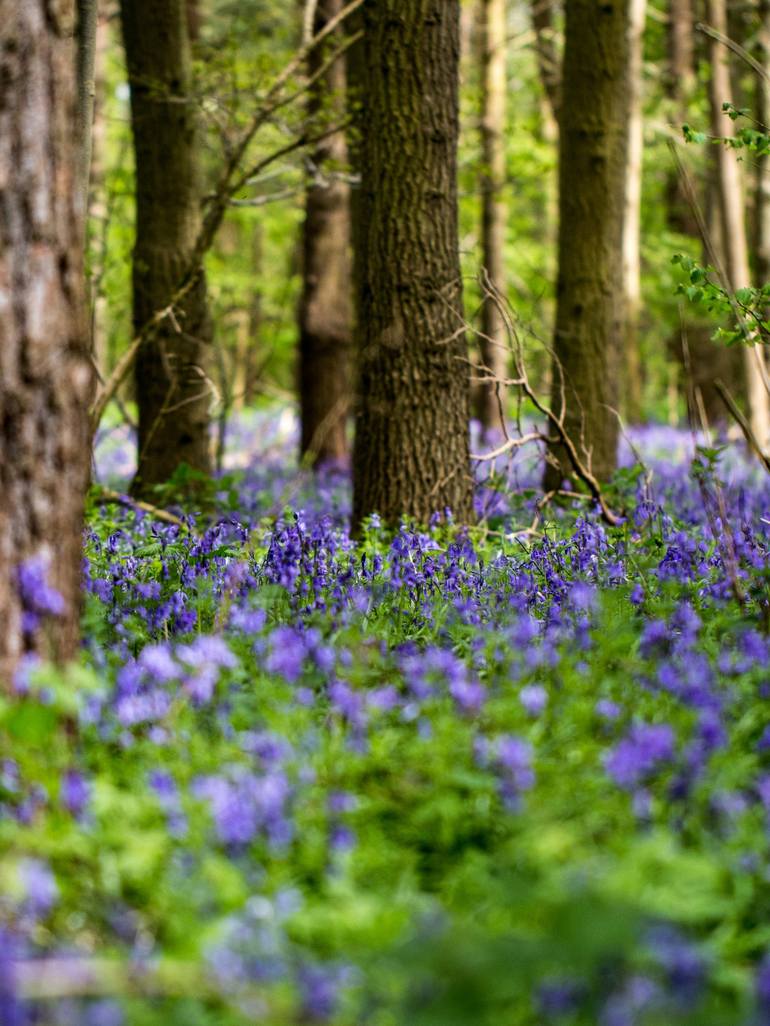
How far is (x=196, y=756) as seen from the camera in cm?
286

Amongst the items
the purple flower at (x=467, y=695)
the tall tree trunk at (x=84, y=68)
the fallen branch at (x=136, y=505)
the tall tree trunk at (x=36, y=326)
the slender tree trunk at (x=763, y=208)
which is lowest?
the purple flower at (x=467, y=695)

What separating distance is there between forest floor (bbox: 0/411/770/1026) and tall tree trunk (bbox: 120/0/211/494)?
4231mm

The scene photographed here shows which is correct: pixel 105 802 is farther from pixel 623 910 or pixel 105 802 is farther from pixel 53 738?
pixel 623 910

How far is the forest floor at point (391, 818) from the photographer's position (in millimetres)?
2053

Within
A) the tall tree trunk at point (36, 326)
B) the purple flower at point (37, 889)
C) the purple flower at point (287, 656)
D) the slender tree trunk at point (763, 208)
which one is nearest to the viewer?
the purple flower at point (37, 889)

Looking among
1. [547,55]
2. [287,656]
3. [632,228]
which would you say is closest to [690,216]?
[632,228]

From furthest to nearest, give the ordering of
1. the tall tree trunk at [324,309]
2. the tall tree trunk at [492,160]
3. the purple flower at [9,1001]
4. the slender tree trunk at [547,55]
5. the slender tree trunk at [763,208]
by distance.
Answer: the slender tree trunk at [547,55] < the tall tree trunk at [492,160] < the slender tree trunk at [763,208] < the tall tree trunk at [324,309] < the purple flower at [9,1001]

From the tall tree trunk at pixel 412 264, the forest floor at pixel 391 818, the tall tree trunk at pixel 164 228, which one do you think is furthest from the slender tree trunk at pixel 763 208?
the forest floor at pixel 391 818

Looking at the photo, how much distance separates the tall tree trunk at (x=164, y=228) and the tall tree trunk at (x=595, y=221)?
2.76 metres

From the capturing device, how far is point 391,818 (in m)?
2.79

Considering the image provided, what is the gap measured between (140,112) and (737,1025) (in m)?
7.87

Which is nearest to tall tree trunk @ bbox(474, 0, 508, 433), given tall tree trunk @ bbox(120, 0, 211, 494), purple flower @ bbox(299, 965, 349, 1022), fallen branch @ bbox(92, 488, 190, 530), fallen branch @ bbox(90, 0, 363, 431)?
tall tree trunk @ bbox(120, 0, 211, 494)

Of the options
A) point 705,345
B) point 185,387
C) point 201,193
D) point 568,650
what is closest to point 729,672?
point 568,650

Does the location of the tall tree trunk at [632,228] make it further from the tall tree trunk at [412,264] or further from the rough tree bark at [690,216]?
the tall tree trunk at [412,264]
